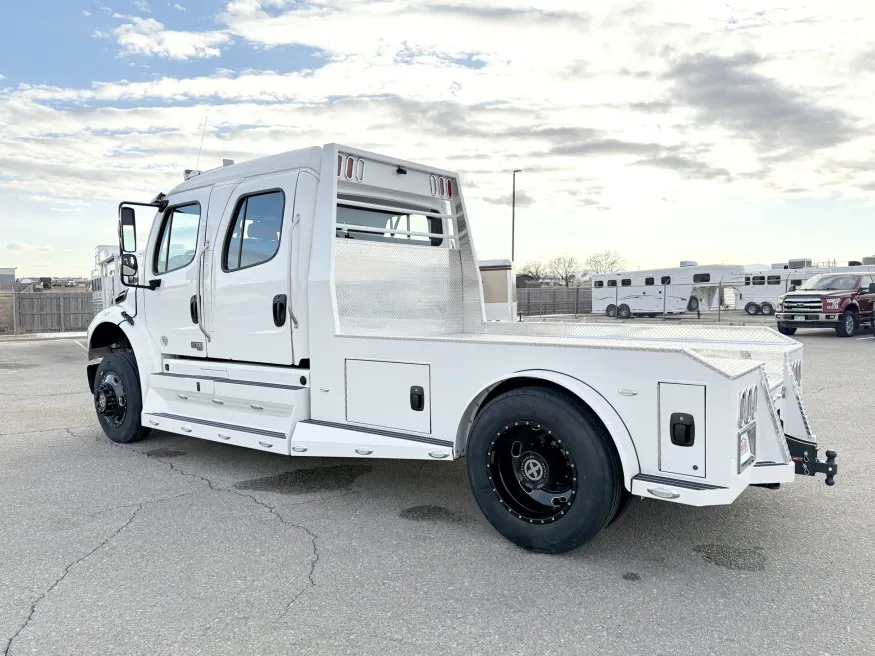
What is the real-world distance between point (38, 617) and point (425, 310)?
3606mm

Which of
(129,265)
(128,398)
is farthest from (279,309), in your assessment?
(128,398)

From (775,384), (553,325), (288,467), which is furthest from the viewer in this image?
(553,325)

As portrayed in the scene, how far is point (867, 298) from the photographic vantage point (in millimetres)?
20641

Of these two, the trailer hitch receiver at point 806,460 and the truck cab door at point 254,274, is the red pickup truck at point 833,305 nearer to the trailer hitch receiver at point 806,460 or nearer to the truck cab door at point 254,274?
the trailer hitch receiver at point 806,460

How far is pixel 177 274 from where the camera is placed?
20.5ft

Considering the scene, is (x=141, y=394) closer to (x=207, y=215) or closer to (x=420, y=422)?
(x=207, y=215)

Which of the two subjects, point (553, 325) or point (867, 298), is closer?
point (553, 325)

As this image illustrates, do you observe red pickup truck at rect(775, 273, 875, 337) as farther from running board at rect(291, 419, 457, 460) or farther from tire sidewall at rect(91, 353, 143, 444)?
tire sidewall at rect(91, 353, 143, 444)

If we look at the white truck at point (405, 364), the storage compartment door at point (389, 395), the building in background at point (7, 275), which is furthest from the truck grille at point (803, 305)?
the building in background at point (7, 275)

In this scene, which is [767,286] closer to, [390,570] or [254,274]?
[254,274]

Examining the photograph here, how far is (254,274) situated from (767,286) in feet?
115

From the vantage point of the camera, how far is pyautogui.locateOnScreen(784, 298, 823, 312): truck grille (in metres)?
20.3

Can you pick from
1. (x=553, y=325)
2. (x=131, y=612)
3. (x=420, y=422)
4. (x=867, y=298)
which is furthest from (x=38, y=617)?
(x=867, y=298)

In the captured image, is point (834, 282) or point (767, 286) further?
point (767, 286)
